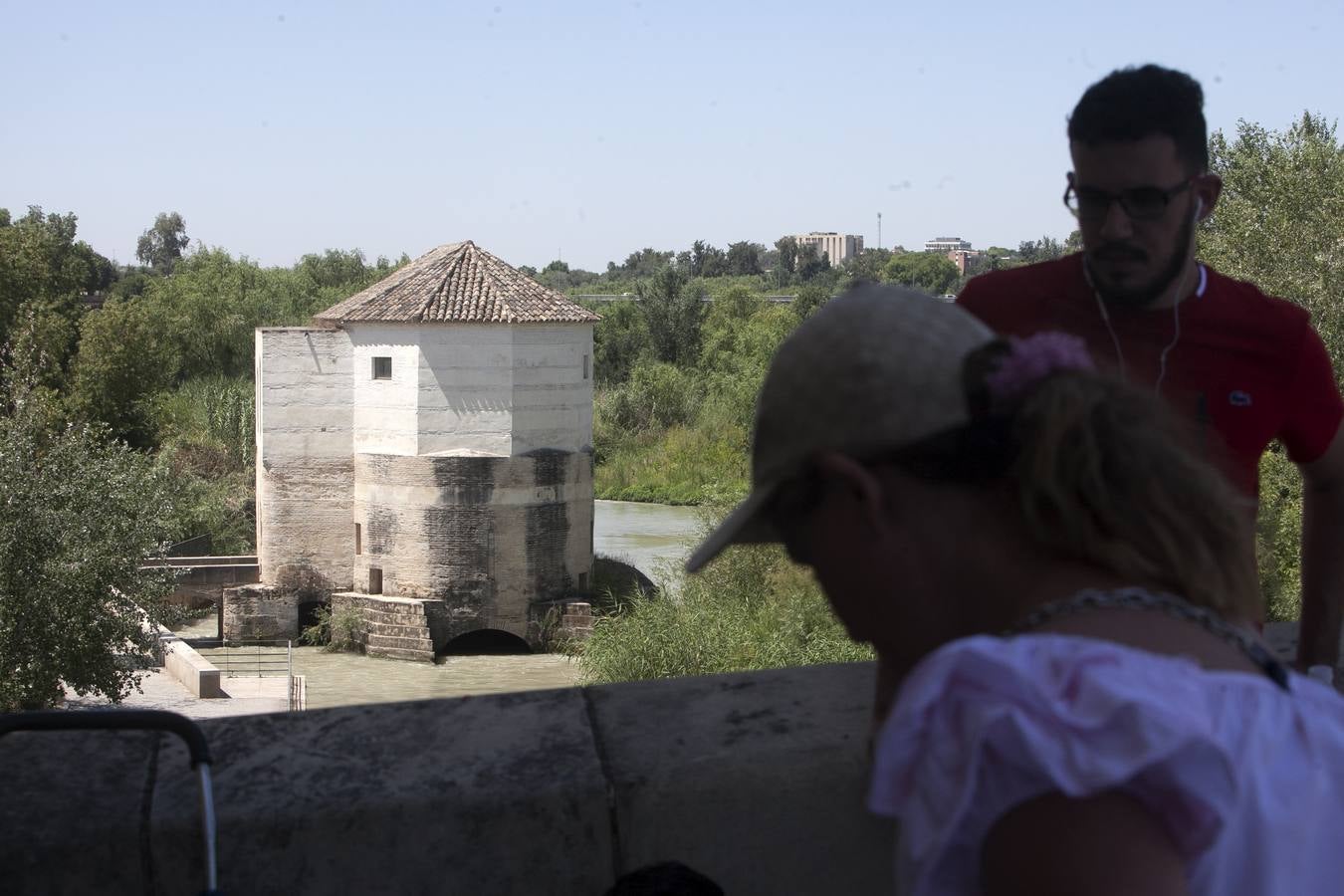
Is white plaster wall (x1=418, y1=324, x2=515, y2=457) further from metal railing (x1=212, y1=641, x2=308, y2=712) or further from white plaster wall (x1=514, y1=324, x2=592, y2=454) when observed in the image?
metal railing (x1=212, y1=641, x2=308, y2=712)

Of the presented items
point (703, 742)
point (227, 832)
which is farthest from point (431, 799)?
point (703, 742)

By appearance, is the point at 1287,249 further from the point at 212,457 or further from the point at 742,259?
the point at 742,259

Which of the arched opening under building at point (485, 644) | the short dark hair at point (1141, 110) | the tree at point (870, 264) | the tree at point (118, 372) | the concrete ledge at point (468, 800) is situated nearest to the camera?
the concrete ledge at point (468, 800)

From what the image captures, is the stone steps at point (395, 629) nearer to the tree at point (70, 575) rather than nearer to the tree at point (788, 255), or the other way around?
the tree at point (70, 575)

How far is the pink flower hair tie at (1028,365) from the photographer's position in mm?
1034

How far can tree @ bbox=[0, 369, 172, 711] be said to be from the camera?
19828 mm

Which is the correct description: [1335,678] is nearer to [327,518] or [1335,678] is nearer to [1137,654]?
[1137,654]

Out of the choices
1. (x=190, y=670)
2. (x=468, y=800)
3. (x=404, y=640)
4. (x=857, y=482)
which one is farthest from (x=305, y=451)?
(x=857, y=482)

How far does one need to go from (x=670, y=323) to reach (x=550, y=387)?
31.1 m

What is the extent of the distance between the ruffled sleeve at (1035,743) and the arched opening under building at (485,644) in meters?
29.3

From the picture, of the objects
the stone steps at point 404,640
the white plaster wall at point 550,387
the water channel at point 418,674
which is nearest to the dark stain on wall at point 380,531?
the stone steps at point 404,640

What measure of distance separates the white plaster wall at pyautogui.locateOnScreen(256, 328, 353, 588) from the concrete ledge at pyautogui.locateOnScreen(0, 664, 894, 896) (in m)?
29.3

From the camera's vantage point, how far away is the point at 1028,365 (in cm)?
104

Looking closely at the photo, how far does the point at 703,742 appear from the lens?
2020 millimetres
